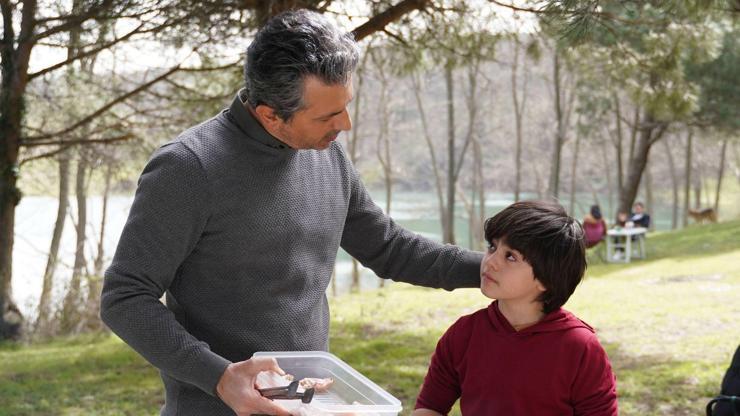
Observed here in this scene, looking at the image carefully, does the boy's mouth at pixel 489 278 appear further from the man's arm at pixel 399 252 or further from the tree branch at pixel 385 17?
the tree branch at pixel 385 17

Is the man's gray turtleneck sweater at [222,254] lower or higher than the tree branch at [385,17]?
lower

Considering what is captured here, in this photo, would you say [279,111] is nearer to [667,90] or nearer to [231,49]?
[231,49]

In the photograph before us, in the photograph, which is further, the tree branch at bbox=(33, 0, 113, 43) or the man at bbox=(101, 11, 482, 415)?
the tree branch at bbox=(33, 0, 113, 43)

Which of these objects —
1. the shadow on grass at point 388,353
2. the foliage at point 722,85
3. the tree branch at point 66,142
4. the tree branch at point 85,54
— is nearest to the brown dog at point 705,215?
the foliage at point 722,85

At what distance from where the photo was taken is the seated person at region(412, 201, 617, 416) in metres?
1.86

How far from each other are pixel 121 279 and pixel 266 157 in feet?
1.33

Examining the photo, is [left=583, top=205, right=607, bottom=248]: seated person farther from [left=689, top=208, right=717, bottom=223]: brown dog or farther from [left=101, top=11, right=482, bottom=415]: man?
[left=101, top=11, right=482, bottom=415]: man

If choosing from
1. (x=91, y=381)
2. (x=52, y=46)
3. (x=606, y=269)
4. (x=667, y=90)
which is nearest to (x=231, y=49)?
(x=52, y=46)

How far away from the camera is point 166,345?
1.68 meters

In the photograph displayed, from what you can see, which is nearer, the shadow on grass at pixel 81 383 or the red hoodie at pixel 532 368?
the red hoodie at pixel 532 368

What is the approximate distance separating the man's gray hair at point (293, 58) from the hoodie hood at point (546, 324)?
2.02 feet

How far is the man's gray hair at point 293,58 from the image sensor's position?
173 centimetres

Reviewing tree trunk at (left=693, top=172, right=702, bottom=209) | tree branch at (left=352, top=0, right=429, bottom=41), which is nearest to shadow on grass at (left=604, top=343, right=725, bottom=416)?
tree branch at (left=352, top=0, right=429, bottom=41)

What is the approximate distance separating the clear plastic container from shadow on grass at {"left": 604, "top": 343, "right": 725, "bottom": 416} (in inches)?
156
